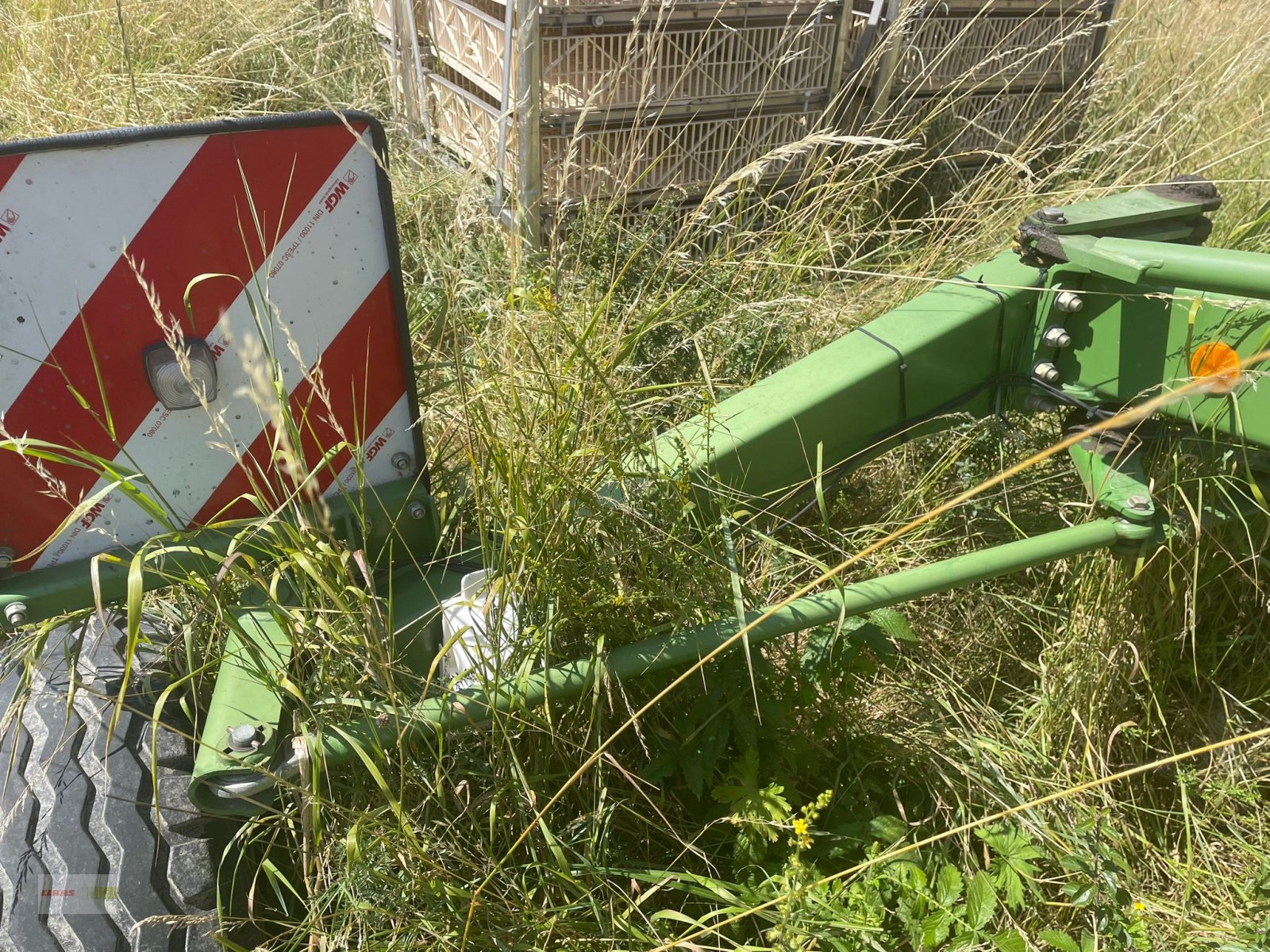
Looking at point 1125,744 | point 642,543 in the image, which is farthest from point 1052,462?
point 642,543

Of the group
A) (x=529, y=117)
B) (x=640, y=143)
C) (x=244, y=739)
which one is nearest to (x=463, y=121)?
(x=529, y=117)

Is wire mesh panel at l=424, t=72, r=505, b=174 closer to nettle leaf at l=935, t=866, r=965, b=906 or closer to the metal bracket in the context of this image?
the metal bracket

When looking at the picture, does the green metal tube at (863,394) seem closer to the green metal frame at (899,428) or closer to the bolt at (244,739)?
the green metal frame at (899,428)

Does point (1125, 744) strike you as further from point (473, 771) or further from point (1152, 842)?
point (473, 771)

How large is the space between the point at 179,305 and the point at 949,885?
1.58m

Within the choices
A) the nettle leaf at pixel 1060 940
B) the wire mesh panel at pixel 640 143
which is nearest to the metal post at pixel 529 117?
the wire mesh panel at pixel 640 143

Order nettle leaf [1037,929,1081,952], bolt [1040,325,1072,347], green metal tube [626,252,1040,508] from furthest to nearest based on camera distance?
bolt [1040,325,1072,347], green metal tube [626,252,1040,508], nettle leaf [1037,929,1081,952]

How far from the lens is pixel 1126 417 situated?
1.08m

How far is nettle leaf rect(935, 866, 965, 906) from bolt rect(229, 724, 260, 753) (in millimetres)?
1132

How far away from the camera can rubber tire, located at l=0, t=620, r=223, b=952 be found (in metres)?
1.38

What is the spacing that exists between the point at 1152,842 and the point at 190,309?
2.07 meters

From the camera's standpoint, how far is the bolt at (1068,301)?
1.85 metres

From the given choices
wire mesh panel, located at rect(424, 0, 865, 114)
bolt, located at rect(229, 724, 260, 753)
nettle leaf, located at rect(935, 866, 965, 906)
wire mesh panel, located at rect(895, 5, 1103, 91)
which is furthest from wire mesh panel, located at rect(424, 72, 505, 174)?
nettle leaf, located at rect(935, 866, 965, 906)

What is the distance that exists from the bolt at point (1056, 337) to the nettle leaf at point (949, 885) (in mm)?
987
